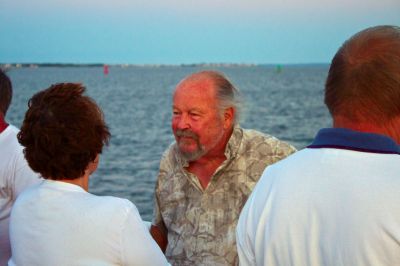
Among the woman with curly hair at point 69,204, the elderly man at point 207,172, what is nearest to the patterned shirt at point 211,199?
the elderly man at point 207,172

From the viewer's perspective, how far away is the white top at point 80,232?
232cm

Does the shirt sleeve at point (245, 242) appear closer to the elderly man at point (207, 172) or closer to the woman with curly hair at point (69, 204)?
the woman with curly hair at point (69, 204)

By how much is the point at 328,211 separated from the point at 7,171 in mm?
2097

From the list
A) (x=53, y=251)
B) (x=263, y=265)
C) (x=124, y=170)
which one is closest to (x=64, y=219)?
(x=53, y=251)

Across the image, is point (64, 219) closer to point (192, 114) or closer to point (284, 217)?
point (284, 217)

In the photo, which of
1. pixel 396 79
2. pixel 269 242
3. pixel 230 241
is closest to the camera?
pixel 396 79

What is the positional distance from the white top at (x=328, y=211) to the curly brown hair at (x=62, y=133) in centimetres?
72

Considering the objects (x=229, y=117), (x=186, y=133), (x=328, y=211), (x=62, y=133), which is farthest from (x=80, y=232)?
(x=229, y=117)

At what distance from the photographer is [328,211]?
193cm

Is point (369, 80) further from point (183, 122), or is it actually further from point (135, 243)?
point (183, 122)

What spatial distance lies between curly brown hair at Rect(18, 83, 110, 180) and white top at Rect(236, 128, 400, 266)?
28.4 inches

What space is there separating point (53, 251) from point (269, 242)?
812 millimetres

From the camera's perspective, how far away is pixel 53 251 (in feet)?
7.73

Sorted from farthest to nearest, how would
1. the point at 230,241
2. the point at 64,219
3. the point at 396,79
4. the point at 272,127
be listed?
the point at 272,127 < the point at 230,241 < the point at 64,219 < the point at 396,79
